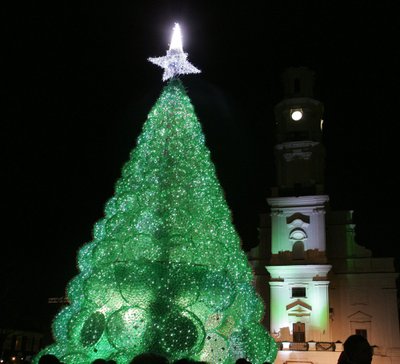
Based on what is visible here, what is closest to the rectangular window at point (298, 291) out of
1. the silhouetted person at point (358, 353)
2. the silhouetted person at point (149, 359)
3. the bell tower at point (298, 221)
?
the bell tower at point (298, 221)

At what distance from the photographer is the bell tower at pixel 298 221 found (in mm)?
32281

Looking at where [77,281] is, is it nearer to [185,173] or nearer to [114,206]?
[114,206]

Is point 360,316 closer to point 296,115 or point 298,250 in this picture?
point 298,250

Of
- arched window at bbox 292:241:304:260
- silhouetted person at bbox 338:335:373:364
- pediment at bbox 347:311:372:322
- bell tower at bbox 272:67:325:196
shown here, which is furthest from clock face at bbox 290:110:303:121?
silhouetted person at bbox 338:335:373:364

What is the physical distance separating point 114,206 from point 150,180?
1427 millimetres

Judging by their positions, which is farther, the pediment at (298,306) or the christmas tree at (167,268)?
the pediment at (298,306)

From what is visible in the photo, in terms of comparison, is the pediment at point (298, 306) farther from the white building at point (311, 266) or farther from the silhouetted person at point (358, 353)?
the silhouetted person at point (358, 353)

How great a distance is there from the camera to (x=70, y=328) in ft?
41.8

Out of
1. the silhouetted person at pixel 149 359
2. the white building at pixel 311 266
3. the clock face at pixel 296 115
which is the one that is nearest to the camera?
the silhouetted person at pixel 149 359

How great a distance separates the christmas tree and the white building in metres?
18.4

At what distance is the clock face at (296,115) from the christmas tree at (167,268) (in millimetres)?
21711

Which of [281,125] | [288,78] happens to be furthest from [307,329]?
[288,78]

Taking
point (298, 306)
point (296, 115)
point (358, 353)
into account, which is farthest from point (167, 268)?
point (296, 115)

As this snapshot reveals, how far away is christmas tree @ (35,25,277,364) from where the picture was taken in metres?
12.2
